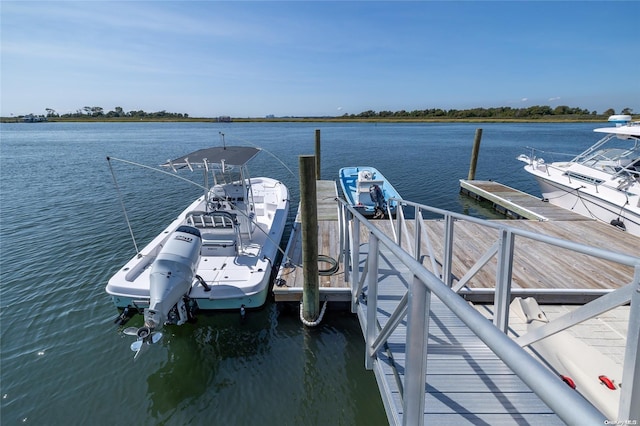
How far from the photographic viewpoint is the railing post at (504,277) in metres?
2.86

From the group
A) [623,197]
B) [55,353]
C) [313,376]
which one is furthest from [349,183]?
[55,353]

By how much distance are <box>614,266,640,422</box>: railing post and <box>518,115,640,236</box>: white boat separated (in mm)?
8642

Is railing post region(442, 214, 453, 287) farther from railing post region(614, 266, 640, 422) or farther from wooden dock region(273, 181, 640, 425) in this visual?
railing post region(614, 266, 640, 422)

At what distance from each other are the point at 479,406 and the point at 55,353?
622 cm

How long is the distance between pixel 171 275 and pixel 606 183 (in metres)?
11.1

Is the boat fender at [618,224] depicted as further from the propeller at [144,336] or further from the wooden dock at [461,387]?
the propeller at [144,336]

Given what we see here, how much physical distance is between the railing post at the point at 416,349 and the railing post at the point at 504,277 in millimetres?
1708

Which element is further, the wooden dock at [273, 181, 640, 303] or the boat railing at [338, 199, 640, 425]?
the wooden dock at [273, 181, 640, 303]

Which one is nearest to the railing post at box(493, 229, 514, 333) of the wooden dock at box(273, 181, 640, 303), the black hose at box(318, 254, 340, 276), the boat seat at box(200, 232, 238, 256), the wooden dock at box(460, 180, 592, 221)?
the wooden dock at box(273, 181, 640, 303)

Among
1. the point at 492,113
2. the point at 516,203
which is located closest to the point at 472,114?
the point at 492,113

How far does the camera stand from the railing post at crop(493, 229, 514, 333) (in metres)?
2.86

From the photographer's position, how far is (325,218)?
909 centimetres

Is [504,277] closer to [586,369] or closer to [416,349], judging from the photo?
[586,369]

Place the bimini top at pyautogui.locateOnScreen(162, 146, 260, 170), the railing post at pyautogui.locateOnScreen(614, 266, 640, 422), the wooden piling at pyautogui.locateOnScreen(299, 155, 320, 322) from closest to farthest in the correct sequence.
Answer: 1. the railing post at pyautogui.locateOnScreen(614, 266, 640, 422)
2. the wooden piling at pyautogui.locateOnScreen(299, 155, 320, 322)
3. the bimini top at pyautogui.locateOnScreen(162, 146, 260, 170)
